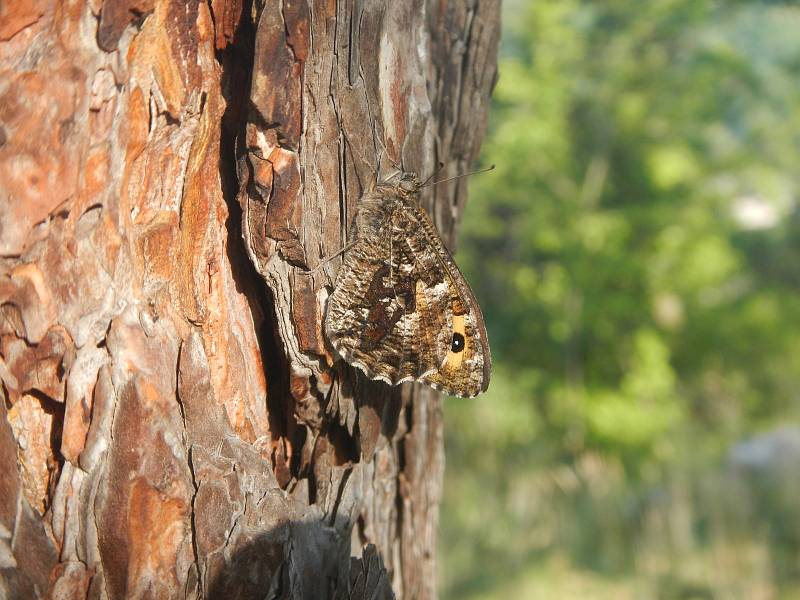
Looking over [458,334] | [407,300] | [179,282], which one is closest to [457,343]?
[458,334]

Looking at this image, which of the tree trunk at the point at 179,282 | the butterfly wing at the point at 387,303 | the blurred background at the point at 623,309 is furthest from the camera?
the blurred background at the point at 623,309

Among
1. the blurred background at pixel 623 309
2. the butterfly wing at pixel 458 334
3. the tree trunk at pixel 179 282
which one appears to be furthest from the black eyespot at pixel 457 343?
the blurred background at pixel 623 309

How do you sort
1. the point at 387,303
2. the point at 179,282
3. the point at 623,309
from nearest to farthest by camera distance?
1. the point at 179,282
2. the point at 387,303
3. the point at 623,309

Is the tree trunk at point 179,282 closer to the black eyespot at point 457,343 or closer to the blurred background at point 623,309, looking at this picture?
the black eyespot at point 457,343

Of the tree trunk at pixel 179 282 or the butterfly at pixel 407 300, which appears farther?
the butterfly at pixel 407 300

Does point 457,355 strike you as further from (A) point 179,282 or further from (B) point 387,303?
(A) point 179,282

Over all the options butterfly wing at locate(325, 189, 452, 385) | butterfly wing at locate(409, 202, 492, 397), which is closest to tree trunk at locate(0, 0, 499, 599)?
butterfly wing at locate(325, 189, 452, 385)

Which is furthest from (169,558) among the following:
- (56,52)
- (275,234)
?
(56,52)

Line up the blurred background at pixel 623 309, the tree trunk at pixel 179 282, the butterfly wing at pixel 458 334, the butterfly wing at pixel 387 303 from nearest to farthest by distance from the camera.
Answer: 1. the tree trunk at pixel 179 282
2. the butterfly wing at pixel 387 303
3. the butterfly wing at pixel 458 334
4. the blurred background at pixel 623 309
